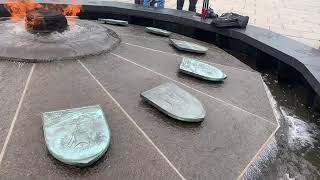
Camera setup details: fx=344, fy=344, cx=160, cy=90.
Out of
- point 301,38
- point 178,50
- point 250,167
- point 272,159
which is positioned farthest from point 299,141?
point 301,38

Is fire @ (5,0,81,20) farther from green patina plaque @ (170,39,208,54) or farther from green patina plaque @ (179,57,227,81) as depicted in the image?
green patina plaque @ (179,57,227,81)

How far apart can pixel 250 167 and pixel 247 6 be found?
9.52 meters

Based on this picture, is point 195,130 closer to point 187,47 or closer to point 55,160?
point 55,160

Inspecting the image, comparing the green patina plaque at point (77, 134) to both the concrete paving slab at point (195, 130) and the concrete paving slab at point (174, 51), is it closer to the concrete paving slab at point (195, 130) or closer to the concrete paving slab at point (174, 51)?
the concrete paving slab at point (195, 130)

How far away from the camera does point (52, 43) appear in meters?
4.12

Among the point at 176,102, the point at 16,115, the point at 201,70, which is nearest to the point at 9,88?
the point at 16,115

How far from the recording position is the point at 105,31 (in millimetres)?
4848

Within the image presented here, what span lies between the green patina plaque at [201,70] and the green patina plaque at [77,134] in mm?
1367

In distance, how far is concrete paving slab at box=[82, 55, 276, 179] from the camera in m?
2.88

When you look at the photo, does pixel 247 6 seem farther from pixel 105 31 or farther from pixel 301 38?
pixel 105 31

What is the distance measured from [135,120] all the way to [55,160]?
0.86m

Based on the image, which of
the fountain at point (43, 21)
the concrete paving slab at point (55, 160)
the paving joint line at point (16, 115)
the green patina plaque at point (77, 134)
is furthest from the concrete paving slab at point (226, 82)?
the green patina plaque at point (77, 134)

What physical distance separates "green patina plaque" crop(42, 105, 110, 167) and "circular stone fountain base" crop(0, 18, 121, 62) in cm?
108

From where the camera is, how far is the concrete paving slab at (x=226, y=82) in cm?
390
